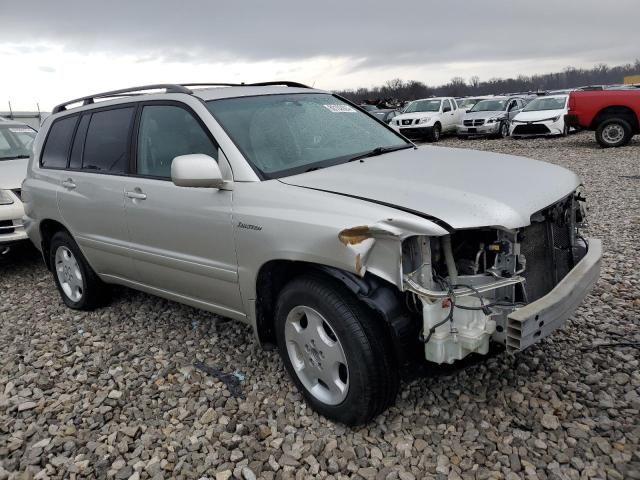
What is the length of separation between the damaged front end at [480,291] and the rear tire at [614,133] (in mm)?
12657

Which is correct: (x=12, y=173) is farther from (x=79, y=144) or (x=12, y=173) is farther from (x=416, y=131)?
(x=416, y=131)

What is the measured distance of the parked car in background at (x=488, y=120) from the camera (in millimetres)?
19047

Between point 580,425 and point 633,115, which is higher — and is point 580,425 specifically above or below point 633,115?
below

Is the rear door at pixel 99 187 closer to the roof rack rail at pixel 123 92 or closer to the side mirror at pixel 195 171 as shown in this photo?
the roof rack rail at pixel 123 92

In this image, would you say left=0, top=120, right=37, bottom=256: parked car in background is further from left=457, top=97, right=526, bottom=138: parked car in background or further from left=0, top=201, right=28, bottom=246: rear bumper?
left=457, top=97, right=526, bottom=138: parked car in background

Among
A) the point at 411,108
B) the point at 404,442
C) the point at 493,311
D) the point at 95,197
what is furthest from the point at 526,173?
the point at 411,108

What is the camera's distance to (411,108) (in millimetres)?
20906

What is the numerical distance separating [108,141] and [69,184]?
557 mm

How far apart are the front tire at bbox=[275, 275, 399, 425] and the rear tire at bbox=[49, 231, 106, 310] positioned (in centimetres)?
232

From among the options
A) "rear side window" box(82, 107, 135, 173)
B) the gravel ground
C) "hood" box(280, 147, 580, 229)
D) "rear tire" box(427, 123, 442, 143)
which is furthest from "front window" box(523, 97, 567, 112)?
"rear side window" box(82, 107, 135, 173)

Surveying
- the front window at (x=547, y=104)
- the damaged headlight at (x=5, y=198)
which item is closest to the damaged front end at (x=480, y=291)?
the damaged headlight at (x=5, y=198)

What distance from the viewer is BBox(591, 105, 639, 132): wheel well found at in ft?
43.1

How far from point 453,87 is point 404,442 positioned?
8615 cm

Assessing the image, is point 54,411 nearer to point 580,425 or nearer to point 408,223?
point 408,223
